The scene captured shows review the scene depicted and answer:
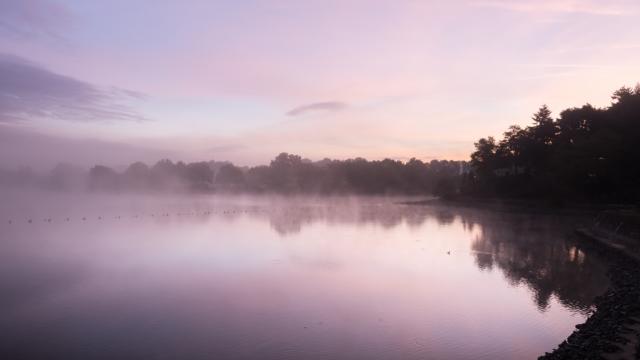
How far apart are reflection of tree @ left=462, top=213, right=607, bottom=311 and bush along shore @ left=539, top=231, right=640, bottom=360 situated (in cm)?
70

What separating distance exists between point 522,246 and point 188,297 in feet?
62.5

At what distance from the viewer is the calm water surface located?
10.9m

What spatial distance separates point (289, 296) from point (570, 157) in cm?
4034

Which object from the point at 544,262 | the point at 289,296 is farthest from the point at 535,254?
the point at 289,296

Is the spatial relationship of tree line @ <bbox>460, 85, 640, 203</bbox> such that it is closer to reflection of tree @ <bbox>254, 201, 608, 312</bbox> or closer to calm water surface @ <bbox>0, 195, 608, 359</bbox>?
reflection of tree @ <bbox>254, 201, 608, 312</bbox>

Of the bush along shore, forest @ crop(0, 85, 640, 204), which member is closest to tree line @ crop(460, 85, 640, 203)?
forest @ crop(0, 85, 640, 204)

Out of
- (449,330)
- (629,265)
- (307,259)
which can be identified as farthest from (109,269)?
(629,265)

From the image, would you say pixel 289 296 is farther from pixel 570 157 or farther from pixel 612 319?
pixel 570 157

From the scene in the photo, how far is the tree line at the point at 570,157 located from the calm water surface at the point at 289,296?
17.6 metres

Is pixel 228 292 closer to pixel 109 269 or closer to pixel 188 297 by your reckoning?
pixel 188 297

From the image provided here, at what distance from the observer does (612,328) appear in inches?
Result: 423

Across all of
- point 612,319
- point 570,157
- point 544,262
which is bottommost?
point 544,262

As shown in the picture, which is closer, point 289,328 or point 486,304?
point 289,328

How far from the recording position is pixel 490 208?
2329 inches
